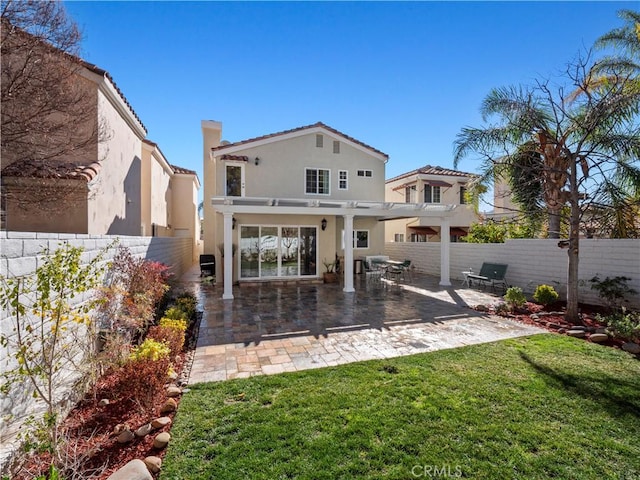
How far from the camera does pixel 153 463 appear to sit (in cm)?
342

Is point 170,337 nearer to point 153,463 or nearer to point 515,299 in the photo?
point 153,463

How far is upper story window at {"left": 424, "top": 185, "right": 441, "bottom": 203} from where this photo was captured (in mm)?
25969

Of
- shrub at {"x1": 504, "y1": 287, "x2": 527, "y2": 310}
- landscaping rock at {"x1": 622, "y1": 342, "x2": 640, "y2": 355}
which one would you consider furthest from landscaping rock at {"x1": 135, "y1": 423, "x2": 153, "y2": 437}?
shrub at {"x1": 504, "y1": 287, "x2": 527, "y2": 310}

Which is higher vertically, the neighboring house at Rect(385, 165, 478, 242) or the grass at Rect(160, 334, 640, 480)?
the neighboring house at Rect(385, 165, 478, 242)

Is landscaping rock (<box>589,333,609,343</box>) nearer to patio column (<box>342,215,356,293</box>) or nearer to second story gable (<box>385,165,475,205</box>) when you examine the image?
patio column (<box>342,215,356,293</box>)

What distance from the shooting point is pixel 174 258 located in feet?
59.2

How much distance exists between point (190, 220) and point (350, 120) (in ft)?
58.1

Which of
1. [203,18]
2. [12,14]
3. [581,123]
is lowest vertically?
[581,123]

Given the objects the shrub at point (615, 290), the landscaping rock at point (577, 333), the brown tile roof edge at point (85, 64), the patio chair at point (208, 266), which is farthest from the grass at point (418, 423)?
the patio chair at point (208, 266)

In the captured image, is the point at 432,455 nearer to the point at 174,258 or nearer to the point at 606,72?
the point at 606,72

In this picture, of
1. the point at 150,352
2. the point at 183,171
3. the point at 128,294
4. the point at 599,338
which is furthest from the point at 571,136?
the point at 183,171

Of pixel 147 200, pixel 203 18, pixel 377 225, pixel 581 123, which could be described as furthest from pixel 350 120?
pixel 147 200

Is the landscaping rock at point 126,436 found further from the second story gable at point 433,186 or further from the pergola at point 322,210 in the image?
the second story gable at point 433,186

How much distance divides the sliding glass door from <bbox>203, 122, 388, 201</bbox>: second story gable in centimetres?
223
